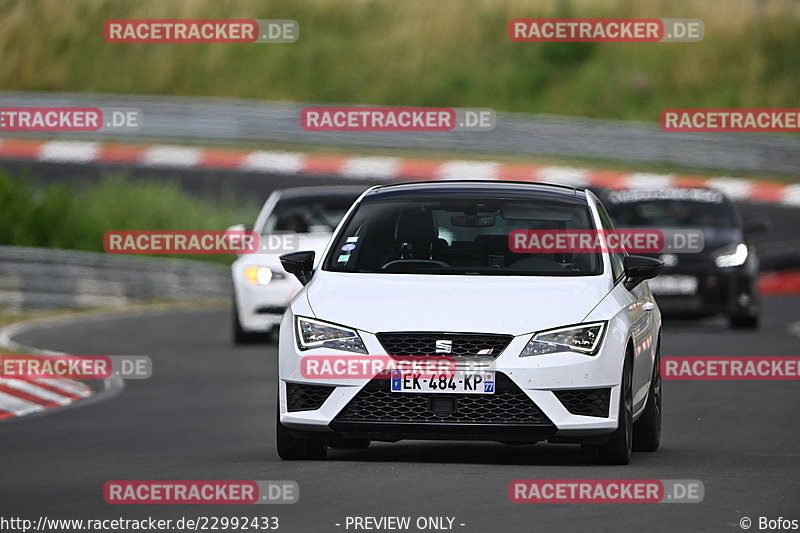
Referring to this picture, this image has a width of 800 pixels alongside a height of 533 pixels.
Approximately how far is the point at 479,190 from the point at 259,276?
896cm

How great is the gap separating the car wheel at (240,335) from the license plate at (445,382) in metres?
10.3

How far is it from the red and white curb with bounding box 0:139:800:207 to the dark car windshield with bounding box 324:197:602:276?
24.1m

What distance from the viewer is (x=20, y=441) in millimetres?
12320

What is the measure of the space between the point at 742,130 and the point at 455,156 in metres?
6.02

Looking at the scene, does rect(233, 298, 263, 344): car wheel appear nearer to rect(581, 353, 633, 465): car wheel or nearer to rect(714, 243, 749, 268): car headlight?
rect(714, 243, 749, 268): car headlight

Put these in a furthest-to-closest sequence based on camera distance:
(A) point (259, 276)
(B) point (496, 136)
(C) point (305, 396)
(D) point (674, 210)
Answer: (B) point (496, 136) → (D) point (674, 210) → (A) point (259, 276) → (C) point (305, 396)

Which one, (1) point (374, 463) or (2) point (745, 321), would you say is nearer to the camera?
(1) point (374, 463)

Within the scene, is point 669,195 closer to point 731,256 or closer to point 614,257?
point 731,256

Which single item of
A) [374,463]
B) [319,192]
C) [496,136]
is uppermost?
[496,136]

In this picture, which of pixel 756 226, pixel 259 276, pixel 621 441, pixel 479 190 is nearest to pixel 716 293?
pixel 756 226

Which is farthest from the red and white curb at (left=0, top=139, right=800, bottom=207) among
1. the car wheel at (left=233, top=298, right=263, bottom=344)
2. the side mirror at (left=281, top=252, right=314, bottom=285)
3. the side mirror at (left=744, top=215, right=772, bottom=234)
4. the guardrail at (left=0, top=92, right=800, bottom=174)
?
the side mirror at (left=281, top=252, right=314, bottom=285)

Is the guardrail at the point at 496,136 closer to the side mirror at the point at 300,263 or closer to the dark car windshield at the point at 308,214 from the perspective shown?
the dark car windshield at the point at 308,214

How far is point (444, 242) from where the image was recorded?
1141 cm

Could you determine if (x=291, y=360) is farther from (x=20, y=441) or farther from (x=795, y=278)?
(x=795, y=278)
